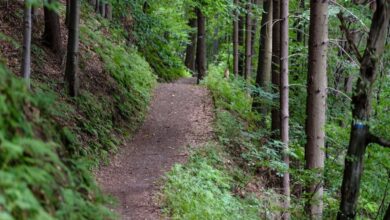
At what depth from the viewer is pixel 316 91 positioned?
7.85m

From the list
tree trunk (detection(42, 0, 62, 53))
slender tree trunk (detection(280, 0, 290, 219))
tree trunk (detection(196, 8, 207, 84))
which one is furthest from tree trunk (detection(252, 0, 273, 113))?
tree trunk (detection(42, 0, 62, 53))

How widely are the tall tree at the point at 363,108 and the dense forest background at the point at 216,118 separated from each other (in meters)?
0.01

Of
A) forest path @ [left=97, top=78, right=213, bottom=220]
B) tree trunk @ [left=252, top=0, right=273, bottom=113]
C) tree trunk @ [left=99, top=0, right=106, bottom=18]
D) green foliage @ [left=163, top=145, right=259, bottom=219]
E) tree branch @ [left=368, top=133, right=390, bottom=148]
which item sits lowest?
green foliage @ [left=163, top=145, right=259, bottom=219]

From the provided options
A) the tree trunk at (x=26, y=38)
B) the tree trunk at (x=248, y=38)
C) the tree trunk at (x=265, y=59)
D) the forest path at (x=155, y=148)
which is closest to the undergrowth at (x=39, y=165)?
the forest path at (x=155, y=148)

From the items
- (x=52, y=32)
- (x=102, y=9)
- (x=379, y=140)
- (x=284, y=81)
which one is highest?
(x=102, y=9)

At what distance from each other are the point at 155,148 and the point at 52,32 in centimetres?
397

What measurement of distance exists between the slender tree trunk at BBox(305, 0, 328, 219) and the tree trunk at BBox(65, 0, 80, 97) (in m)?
5.25

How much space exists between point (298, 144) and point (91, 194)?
8.58 metres

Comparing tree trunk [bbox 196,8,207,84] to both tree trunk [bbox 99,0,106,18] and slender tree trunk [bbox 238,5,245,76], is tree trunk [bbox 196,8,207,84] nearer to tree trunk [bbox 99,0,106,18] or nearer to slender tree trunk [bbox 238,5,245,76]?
slender tree trunk [bbox 238,5,245,76]

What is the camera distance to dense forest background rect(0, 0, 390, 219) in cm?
330

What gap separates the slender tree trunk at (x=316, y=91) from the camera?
7.69 meters

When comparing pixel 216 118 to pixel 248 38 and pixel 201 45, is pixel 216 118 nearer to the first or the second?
pixel 248 38

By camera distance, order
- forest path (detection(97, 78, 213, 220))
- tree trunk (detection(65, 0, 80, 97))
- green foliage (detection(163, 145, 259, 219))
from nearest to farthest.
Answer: green foliage (detection(163, 145, 259, 219))
forest path (detection(97, 78, 213, 220))
tree trunk (detection(65, 0, 80, 97))

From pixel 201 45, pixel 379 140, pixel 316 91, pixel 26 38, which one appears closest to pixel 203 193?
pixel 316 91
